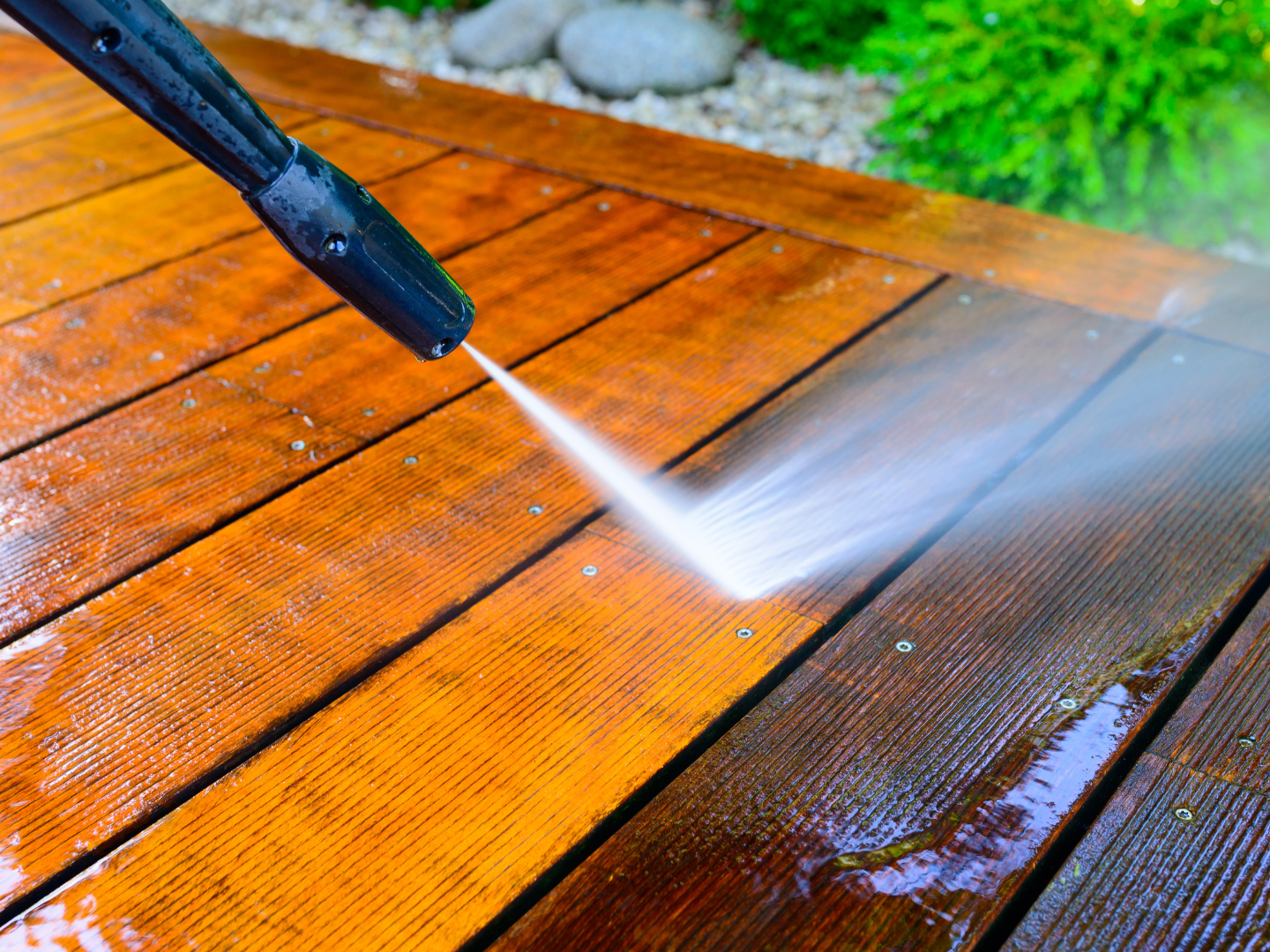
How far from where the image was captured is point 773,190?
Result: 1.87 m

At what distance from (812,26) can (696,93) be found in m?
0.52

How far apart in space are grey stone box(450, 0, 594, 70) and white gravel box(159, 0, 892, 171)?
4 cm

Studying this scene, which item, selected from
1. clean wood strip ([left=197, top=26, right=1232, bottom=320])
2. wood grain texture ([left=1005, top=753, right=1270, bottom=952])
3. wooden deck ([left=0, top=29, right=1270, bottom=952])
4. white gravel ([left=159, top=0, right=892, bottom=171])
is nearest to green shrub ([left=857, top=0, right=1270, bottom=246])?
white gravel ([left=159, top=0, right=892, bottom=171])

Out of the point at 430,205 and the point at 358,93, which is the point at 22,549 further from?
the point at 358,93

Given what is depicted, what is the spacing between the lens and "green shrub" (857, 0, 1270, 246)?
2.40 meters

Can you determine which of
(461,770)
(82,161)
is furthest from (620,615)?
(82,161)

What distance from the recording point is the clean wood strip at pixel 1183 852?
750mm

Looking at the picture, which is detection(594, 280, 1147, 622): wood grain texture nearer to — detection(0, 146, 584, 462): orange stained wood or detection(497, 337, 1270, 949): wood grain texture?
detection(497, 337, 1270, 949): wood grain texture

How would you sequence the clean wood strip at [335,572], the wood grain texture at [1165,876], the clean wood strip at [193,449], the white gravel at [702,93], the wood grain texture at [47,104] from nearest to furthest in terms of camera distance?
the wood grain texture at [1165,876] < the clean wood strip at [335,572] < the clean wood strip at [193,449] < the wood grain texture at [47,104] < the white gravel at [702,93]

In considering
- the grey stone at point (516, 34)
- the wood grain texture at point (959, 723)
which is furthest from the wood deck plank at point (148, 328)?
the grey stone at point (516, 34)

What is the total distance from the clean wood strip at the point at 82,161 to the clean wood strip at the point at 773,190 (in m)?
0.22

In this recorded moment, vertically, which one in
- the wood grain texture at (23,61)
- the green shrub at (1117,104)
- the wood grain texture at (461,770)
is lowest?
the wood grain texture at (461,770)

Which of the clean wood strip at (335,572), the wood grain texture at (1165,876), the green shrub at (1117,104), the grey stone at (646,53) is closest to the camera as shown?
the wood grain texture at (1165,876)

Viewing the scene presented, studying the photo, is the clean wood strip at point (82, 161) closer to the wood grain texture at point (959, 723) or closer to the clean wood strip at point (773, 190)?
the clean wood strip at point (773, 190)
